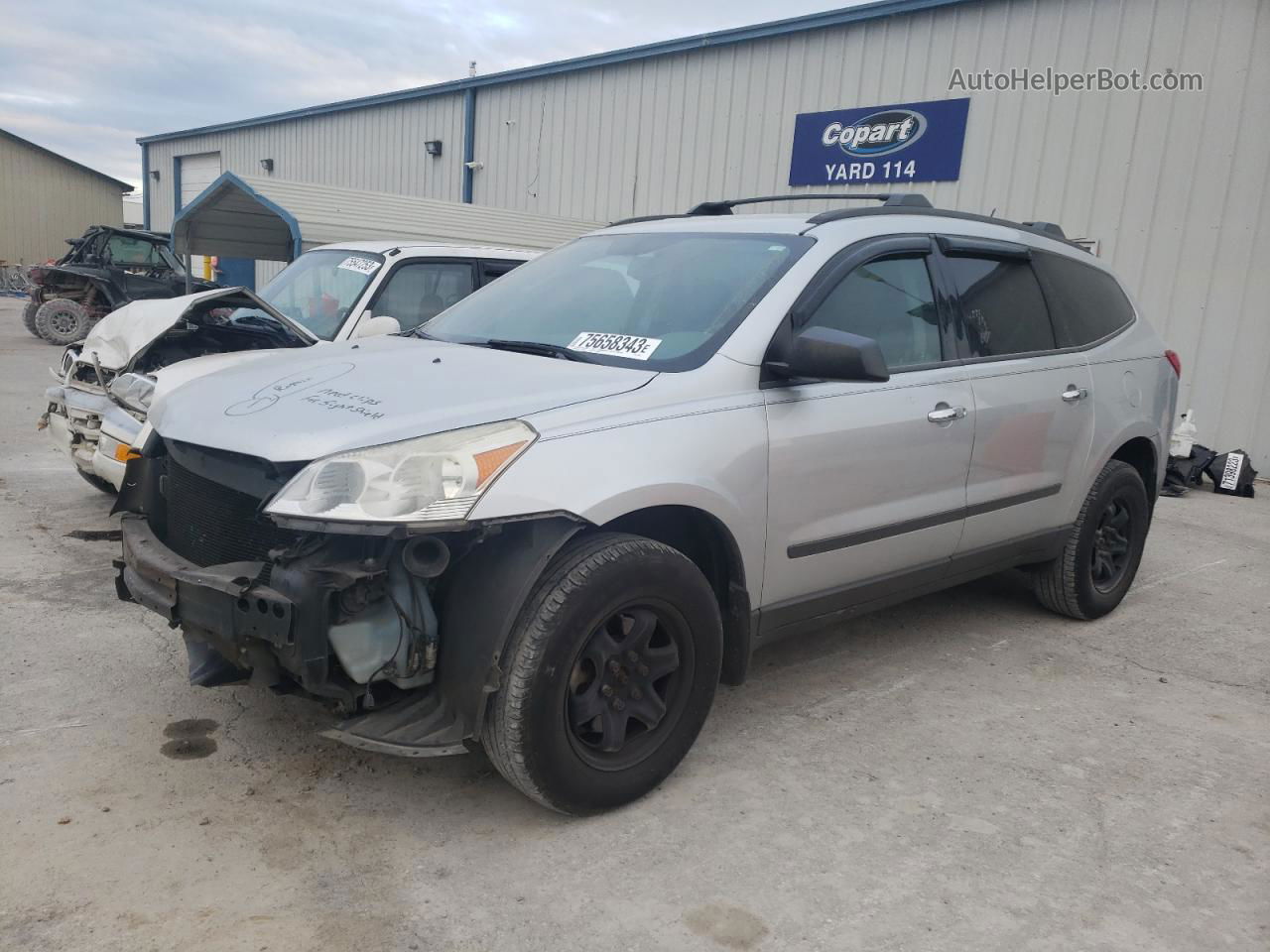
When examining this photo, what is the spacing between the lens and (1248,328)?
29.9ft

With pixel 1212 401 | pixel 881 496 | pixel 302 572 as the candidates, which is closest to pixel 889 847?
pixel 881 496

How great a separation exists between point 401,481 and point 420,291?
15.0ft

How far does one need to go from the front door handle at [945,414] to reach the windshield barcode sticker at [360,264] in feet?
14.0

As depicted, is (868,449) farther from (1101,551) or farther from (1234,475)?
(1234,475)

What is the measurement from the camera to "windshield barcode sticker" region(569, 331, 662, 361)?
3116 mm

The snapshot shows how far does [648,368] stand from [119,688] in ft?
7.28

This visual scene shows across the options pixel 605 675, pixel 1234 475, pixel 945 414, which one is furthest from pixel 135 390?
pixel 1234 475

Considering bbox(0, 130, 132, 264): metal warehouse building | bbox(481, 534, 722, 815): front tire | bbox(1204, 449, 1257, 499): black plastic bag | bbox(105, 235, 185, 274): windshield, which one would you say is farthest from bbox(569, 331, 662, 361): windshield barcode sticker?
bbox(0, 130, 132, 264): metal warehouse building

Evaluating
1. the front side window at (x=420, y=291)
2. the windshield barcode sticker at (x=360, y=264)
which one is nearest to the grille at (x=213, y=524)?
the front side window at (x=420, y=291)

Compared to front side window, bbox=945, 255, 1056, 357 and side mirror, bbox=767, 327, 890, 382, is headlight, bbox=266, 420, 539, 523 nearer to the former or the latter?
side mirror, bbox=767, 327, 890, 382

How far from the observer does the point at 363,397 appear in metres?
2.78

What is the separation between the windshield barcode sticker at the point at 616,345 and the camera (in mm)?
3116

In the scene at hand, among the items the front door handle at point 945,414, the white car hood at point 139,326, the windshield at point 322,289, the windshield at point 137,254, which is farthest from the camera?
the windshield at point 137,254

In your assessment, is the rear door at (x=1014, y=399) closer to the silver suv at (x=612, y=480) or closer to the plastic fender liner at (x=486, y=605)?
the silver suv at (x=612, y=480)
